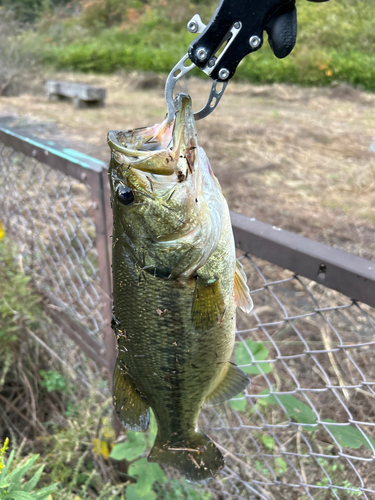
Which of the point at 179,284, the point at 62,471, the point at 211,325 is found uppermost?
the point at 179,284

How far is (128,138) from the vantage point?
95 centimetres

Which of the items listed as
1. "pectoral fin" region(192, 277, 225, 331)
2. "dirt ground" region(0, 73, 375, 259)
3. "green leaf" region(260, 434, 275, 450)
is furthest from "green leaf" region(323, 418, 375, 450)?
"dirt ground" region(0, 73, 375, 259)

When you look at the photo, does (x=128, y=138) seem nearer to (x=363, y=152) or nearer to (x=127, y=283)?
(x=127, y=283)

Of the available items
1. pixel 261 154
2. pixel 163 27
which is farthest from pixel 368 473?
pixel 163 27

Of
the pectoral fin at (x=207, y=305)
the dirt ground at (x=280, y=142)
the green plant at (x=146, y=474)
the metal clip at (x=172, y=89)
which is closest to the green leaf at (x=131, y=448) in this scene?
the green plant at (x=146, y=474)

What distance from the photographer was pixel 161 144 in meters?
0.92

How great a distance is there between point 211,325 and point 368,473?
1482mm

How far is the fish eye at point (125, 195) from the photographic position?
96 centimetres

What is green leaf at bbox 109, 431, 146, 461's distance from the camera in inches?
70.4

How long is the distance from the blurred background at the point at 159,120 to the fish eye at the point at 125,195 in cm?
138

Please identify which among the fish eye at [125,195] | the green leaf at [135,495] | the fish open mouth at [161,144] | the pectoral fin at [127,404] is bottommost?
the green leaf at [135,495]

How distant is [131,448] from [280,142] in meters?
6.45

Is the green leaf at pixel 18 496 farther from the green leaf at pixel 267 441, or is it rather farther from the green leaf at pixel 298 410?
the green leaf at pixel 267 441

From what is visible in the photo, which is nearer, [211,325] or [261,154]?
[211,325]
